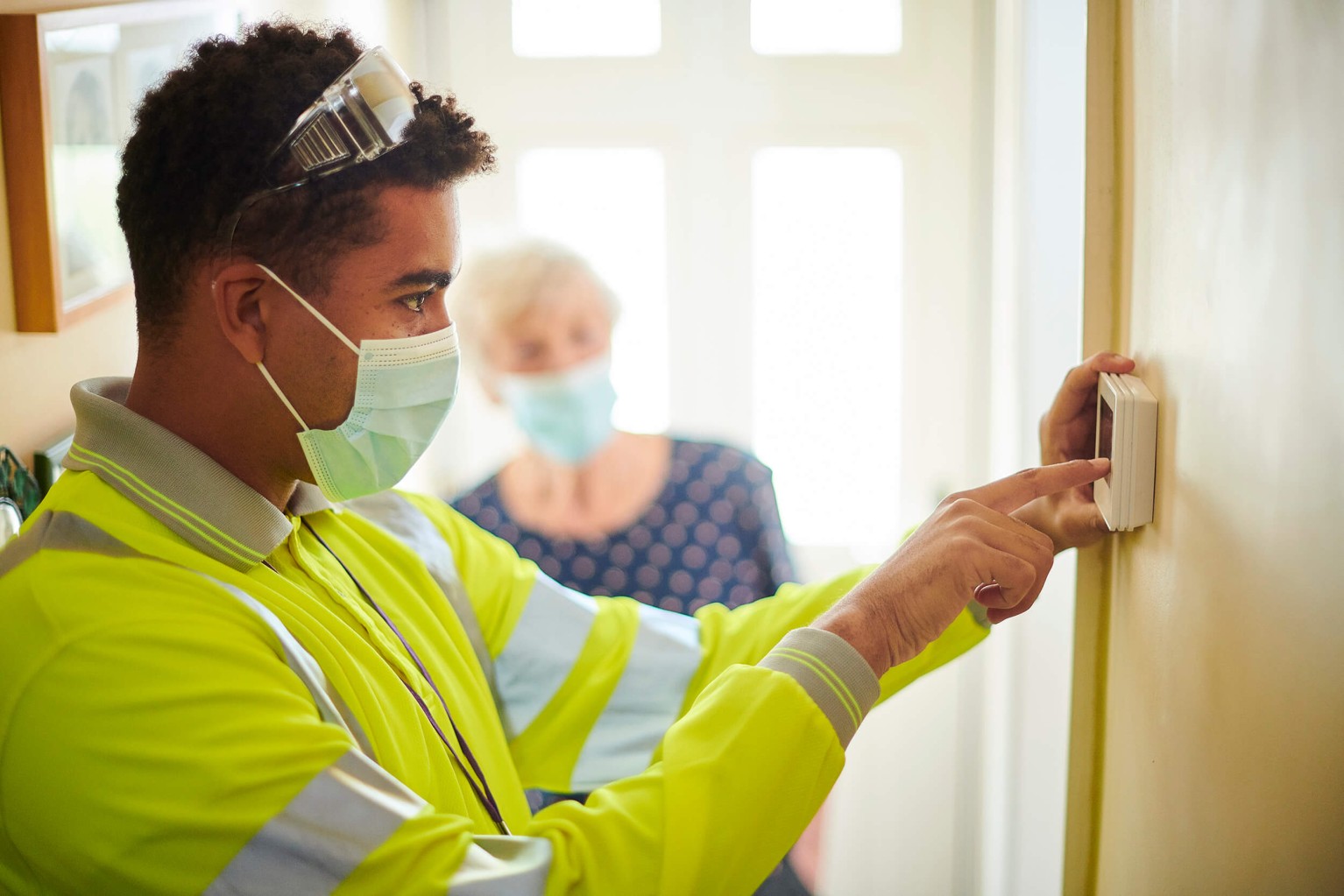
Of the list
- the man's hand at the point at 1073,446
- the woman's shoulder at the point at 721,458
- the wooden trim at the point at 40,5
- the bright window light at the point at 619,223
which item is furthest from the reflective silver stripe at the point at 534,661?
the bright window light at the point at 619,223

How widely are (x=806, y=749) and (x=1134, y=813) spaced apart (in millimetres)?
344

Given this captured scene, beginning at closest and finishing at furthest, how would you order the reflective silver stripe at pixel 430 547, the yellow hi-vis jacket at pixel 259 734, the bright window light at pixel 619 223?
the yellow hi-vis jacket at pixel 259 734
the reflective silver stripe at pixel 430 547
the bright window light at pixel 619 223

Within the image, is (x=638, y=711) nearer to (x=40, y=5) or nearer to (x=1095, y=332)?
(x=1095, y=332)

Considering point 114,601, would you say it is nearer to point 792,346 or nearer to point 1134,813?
point 1134,813

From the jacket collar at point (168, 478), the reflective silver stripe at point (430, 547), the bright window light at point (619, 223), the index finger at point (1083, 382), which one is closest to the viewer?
the jacket collar at point (168, 478)

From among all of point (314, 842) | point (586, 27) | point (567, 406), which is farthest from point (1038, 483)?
point (586, 27)

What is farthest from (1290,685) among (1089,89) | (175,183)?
(175,183)

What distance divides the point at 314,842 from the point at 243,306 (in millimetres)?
417

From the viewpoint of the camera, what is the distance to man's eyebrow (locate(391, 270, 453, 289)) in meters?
0.88

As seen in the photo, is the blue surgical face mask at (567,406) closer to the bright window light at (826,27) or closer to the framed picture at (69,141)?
the bright window light at (826,27)

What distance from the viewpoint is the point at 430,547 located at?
1143mm

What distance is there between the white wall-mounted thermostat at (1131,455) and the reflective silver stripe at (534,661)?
576 mm

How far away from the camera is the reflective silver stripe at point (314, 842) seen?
688 mm

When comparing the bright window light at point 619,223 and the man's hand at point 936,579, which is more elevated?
the bright window light at point 619,223
